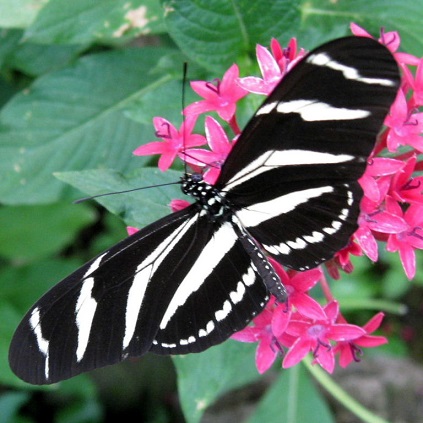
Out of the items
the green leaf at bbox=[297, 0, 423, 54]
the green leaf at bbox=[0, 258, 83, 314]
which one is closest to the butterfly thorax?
the green leaf at bbox=[297, 0, 423, 54]

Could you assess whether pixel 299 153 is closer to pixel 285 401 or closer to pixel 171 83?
pixel 171 83

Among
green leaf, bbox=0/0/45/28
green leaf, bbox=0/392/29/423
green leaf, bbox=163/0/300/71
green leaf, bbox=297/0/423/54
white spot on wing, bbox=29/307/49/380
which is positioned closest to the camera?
white spot on wing, bbox=29/307/49/380

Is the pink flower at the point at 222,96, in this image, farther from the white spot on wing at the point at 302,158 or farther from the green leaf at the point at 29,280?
the green leaf at the point at 29,280

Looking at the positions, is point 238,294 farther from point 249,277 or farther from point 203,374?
point 203,374

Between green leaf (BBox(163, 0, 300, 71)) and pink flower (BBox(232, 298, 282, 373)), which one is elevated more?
green leaf (BBox(163, 0, 300, 71))

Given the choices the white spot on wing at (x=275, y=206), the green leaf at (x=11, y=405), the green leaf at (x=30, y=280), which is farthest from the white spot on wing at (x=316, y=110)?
the green leaf at (x=11, y=405)

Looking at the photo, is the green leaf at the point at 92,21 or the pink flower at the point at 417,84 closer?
the pink flower at the point at 417,84

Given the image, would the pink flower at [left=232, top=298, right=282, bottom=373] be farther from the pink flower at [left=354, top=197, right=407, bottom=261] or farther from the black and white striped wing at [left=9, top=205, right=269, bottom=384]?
the pink flower at [left=354, top=197, right=407, bottom=261]
